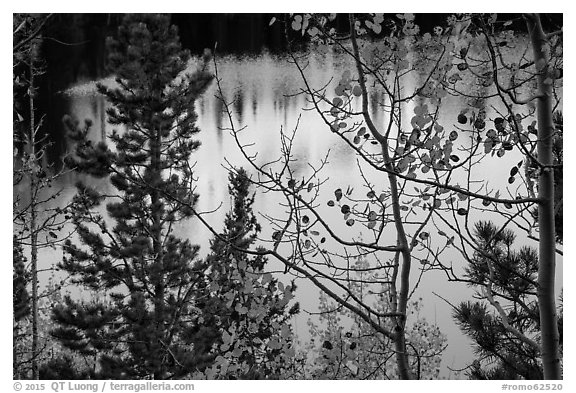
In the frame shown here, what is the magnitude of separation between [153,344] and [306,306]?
6.74 feet

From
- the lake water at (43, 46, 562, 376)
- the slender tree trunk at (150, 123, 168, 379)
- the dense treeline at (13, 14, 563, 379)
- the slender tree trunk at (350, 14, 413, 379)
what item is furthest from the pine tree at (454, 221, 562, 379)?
the slender tree trunk at (150, 123, 168, 379)

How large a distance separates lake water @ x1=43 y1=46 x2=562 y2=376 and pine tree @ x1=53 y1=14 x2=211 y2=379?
24.2 inches

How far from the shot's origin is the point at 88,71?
4.86 m

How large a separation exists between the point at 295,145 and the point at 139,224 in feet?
9.96

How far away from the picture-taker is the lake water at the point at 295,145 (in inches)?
138

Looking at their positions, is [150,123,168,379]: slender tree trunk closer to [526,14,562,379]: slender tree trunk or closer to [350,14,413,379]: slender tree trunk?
[350,14,413,379]: slender tree trunk

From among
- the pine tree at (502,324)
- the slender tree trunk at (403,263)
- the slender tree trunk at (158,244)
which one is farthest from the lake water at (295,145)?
the slender tree trunk at (158,244)

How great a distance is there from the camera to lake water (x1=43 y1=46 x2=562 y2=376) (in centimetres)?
349

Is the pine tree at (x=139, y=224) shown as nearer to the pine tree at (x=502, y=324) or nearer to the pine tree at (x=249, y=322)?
the pine tree at (x=249, y=322)

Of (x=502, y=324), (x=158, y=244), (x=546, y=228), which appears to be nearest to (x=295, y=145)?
(x=502, y=324)
